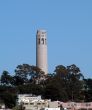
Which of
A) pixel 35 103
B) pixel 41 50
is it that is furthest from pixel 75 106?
pixel 41 50

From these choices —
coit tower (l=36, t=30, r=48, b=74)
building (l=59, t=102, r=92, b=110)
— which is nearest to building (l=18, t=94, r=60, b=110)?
building (l=59, t=102, r=92, b=110)

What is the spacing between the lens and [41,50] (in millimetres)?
102938

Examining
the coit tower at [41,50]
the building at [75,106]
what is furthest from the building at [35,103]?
the coit tower at [41,50]

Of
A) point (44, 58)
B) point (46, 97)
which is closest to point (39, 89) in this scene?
point (46, 97)

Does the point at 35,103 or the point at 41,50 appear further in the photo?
the point at 41,50

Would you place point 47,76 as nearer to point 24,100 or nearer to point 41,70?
point 41,70

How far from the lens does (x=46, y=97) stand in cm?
8675

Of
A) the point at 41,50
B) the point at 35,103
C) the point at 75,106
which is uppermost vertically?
the point at 41,50

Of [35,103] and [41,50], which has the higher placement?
[41,50]

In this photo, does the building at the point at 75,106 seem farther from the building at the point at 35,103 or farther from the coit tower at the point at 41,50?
the coit tower at the point at 41,50

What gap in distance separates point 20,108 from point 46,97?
1164 centimetres

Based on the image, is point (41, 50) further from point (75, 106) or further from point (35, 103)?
point (75, 106)

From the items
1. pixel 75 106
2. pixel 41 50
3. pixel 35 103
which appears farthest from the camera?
pixel 41 50

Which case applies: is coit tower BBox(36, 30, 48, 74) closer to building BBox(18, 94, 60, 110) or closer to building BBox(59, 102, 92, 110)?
building BBox(18, 94, 60, 110)
